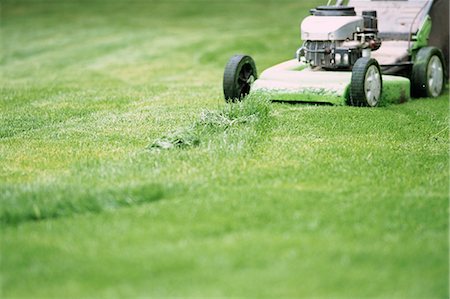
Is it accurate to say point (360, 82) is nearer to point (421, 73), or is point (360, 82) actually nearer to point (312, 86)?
point (312, 86)

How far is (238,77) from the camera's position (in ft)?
26.1

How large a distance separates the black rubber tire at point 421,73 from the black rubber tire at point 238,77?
62.8 inches

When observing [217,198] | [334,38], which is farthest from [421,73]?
[217,198]

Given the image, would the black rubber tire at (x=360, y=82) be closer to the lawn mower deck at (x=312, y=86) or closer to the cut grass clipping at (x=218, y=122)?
the lawn mower deck at (x=312, y=86)

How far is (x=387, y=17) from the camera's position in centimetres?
902

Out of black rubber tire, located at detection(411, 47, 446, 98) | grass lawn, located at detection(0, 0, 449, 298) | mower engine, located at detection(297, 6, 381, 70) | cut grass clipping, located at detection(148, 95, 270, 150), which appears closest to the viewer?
grass lawn, located at detection(0, 0, 449, 298)

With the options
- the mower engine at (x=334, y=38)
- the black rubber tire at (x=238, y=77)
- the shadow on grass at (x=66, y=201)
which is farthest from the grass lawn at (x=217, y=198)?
the mower engine at (x=334, y=38)

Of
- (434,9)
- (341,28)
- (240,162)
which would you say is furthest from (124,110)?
(434,9)

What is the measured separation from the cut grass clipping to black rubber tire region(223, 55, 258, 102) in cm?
67

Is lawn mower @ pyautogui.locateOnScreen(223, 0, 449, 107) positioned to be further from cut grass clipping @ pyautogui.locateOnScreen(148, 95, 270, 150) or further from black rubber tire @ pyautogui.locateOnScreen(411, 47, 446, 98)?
cut grass clipping @ pyautogui.locateOnScreen(148, 95, 270, 150)

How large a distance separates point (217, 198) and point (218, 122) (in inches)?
74.1

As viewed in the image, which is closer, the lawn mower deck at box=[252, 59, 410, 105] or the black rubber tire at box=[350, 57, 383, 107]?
the black rubber tire at box=[350, 57, 383, 107]

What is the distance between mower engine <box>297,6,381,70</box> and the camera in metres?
7.76

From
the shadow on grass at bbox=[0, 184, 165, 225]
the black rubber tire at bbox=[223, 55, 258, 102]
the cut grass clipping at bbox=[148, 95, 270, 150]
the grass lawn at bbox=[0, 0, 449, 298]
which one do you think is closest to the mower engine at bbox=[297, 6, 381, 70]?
the black rubber tire at bbox=[223, 55, 258, 102]
